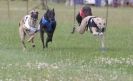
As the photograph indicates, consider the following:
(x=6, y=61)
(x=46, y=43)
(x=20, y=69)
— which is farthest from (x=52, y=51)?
(x=20, y=69)

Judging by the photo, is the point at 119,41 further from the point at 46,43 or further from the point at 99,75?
the point at 99,75

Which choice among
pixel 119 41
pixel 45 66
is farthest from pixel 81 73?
pixel 119 41

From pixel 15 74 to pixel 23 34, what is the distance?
6516 mm

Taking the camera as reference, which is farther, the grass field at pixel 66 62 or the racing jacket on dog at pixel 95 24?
the racing jacket on dog at pixel 95 24

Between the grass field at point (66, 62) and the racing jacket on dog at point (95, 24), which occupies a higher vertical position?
the racing jacket on dog at point (95, 24)

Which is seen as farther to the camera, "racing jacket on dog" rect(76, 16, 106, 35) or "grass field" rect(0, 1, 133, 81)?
"racing jacket on dog" rect(76, 16, 106, 35)

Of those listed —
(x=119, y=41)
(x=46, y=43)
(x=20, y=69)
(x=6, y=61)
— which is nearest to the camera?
(x=20, y=69)

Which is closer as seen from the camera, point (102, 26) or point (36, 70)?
point (36, 70)

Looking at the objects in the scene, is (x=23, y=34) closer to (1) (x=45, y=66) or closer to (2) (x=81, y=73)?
(1) (x=45, y=66)

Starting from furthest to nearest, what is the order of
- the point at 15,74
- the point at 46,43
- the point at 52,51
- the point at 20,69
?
the point at 46,43 < the point at 52,51 < the point at 20,69 < the point at 15,74

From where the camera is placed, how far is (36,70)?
497 inches

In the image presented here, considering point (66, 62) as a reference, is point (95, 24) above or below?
above

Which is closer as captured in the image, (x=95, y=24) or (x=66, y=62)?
(x=66, y=62)

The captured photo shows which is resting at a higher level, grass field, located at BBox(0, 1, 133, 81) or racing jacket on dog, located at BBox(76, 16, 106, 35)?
racing jacket on dog, located at BBox(76, 16, 106, 35)
